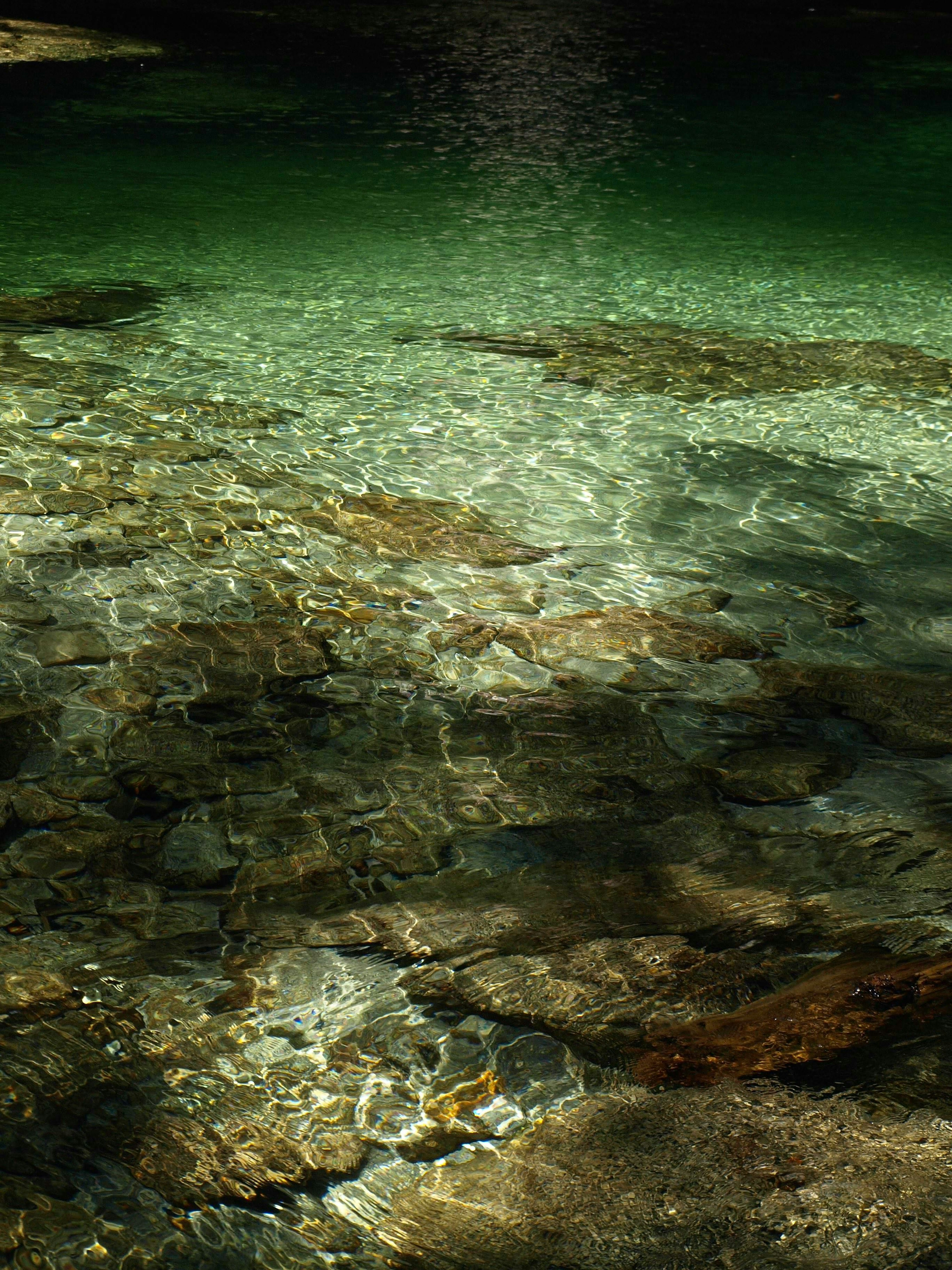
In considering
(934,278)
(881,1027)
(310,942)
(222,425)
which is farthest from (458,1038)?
(934,278)

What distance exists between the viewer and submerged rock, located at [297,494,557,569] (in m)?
3.26

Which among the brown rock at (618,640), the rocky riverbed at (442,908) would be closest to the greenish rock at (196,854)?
the rocky riverbed at (442,908)

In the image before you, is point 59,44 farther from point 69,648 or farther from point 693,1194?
point 693,1194

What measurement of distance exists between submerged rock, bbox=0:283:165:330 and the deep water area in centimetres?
4

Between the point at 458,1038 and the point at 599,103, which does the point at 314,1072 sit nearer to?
the point at 458,1038

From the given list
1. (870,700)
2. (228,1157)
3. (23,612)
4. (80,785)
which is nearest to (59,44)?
(23,612)

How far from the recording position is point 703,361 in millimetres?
5020

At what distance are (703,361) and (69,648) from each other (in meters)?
3.28

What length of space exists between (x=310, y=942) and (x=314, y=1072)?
29 centimetres

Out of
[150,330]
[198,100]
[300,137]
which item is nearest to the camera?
[150,330]

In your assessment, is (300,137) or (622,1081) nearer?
(622,1081)

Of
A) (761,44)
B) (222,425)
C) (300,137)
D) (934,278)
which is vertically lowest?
(222,425)

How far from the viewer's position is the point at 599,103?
11.2 m

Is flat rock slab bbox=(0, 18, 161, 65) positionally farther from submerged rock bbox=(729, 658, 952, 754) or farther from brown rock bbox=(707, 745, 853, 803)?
brown rock bbox=(707, 745, 853, 803)
